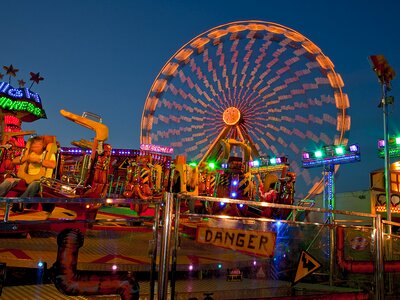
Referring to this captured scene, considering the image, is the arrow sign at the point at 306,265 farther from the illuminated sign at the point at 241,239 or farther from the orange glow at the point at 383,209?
the orange glow at the point at 383,209

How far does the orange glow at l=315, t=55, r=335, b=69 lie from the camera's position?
62.8 ft

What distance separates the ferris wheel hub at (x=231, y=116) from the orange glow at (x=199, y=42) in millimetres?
3769

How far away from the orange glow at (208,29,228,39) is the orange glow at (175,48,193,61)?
135 centimetres

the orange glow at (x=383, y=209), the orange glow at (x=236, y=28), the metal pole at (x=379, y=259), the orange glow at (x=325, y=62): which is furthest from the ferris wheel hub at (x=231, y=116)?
the metal pole at (x=379, y=259)

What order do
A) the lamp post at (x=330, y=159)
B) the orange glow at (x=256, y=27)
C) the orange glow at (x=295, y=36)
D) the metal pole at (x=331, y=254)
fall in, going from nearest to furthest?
the metal pole at (x=331, y=254)
the lamp post at (x=330, y=159)
the orange glow at (x=295, y=36)
the orange glow at (x=256, y=27)

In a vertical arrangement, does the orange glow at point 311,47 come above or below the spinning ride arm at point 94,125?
above

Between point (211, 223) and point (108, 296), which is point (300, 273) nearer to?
point (211, 223)

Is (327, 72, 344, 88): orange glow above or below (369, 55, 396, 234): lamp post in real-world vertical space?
above

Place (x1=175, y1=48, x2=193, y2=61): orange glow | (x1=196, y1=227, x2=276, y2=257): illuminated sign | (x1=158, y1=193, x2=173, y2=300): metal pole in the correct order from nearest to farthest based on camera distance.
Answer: (x1=158, y1=193, x2=173, y2=300): metal pole → (x1=196, y1=227, x2=276, y2=257): illuminated sign → (x1=175, y1=48, x2=193, y2=61): orange glow

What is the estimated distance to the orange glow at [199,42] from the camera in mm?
22172

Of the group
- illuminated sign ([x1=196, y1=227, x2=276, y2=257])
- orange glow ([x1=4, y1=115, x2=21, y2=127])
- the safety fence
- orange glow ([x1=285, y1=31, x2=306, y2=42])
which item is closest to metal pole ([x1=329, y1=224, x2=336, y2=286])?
the safety fence

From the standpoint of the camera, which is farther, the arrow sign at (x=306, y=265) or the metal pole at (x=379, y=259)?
the metal pole at (x=379, y=259)

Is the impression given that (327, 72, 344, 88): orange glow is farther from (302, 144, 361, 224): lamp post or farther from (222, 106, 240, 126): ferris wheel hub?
(222, 106, 240, 126): ferris wheel hub

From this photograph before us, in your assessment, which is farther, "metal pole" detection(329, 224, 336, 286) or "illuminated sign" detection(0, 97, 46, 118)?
"illuminated sign" detection(0, 97, 46, 118)
